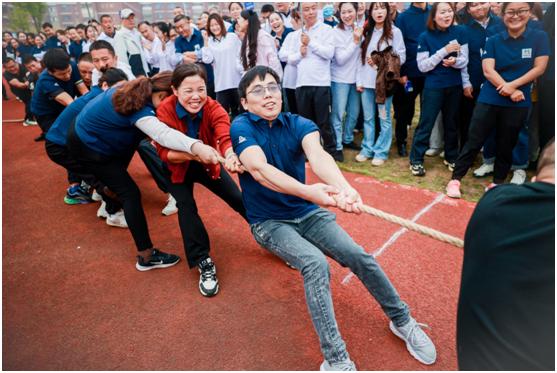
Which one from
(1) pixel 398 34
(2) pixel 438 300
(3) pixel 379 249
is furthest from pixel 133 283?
(1) pixel 398 34

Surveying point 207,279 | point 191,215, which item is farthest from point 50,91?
point 207,279

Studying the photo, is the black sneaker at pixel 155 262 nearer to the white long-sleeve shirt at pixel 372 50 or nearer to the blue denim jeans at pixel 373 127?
the blue denim jeans at pixel 373 127

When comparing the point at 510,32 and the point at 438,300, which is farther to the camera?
the point at 510,32

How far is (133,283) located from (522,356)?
310 cm

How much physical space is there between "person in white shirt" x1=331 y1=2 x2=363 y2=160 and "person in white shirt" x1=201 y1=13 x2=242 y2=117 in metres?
1.70

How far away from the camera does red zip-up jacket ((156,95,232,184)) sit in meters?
3.10

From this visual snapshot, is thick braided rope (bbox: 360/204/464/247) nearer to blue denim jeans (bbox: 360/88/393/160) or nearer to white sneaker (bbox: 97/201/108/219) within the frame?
blue denim jeans (bbox: 360/88/393/160)

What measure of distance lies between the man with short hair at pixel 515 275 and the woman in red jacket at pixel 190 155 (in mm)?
1928

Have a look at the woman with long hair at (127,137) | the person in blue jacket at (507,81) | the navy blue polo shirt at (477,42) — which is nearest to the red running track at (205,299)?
the woman with long hair at (127,137)

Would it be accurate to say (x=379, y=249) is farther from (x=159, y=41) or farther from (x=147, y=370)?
(x=159, y=41)

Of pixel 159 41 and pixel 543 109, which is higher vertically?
pixel 159 41

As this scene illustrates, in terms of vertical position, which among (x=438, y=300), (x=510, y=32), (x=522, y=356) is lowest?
(x=438, y=300)

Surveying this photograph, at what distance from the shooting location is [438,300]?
297 cm

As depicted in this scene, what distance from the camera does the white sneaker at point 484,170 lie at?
4.91m
